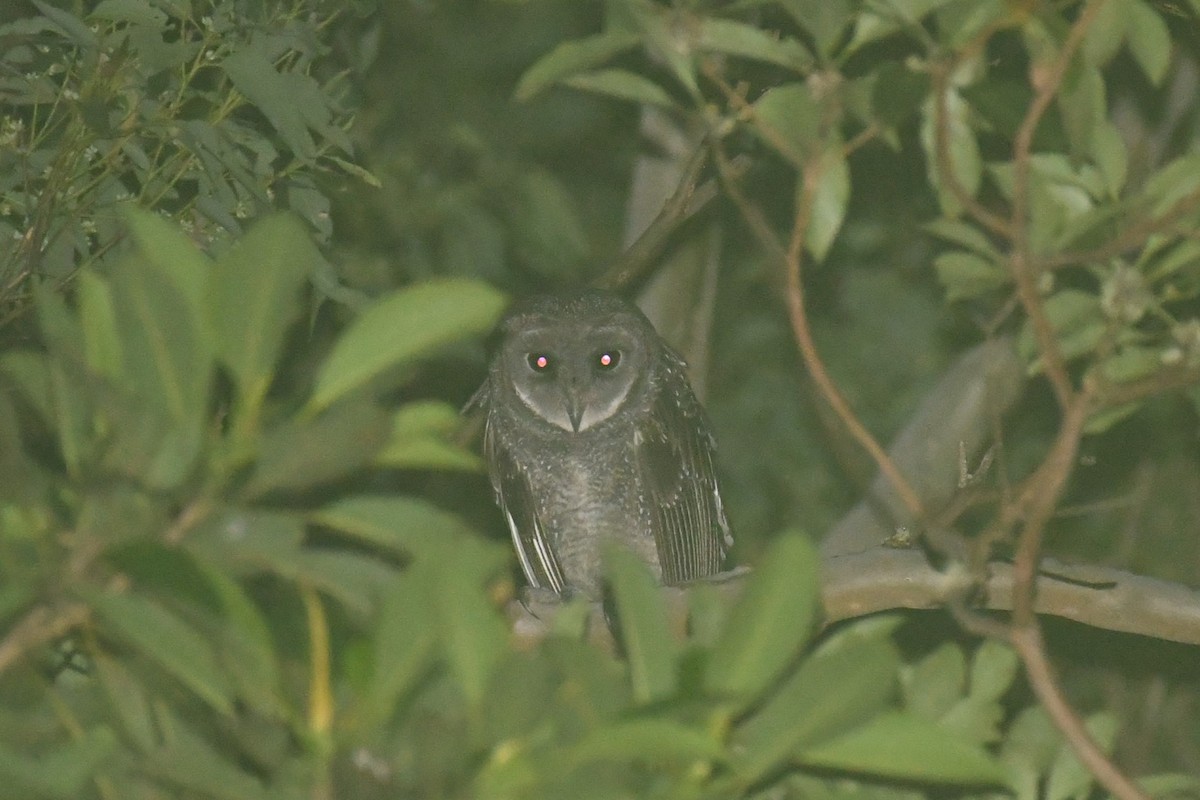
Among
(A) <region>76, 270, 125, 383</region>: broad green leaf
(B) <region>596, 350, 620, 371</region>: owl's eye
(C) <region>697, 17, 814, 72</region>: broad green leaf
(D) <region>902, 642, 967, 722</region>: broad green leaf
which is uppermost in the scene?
(C) <region>697, 17, 814, 72</region>: broad green leaf

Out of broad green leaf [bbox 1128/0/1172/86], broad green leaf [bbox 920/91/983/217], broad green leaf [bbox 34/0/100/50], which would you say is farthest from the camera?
broad green leaf [bbox 34/0/100/50]

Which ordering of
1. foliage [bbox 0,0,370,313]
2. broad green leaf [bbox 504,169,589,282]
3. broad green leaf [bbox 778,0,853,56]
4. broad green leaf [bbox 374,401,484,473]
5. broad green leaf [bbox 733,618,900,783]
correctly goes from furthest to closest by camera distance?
broad green leaf [bbox 504,169,589,282] < foliage [bbox 0,0,370,313] < broad green leaf [bbox 778,0,853,56] < broad green leaf [bbox 374,401,484,473] < broad green leaf [bbox 733,618,900,783]

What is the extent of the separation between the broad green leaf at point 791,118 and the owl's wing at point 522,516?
3.42 metres

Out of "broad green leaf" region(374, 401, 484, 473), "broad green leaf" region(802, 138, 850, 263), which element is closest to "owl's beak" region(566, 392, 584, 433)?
"broad green leaf" region(802, 138, 850, 263)

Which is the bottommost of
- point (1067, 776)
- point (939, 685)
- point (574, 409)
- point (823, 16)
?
point (574, 409)

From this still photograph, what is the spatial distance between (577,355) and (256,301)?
12.1 feet

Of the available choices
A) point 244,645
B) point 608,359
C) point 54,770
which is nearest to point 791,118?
point 244,645

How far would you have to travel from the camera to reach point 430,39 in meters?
8.23

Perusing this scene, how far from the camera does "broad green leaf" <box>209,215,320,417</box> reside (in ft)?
A: 3.69

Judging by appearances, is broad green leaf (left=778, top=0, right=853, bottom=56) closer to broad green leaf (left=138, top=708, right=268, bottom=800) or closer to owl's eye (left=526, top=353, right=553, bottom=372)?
broad green leaf (left=138, top=708, right=268, bottom=800)

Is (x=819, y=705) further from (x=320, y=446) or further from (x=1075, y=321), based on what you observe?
(x=1075, y=321)

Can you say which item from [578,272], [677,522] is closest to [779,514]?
[578,272]

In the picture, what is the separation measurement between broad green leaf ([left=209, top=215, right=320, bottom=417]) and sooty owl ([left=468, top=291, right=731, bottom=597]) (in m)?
3.51

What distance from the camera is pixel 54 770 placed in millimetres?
1099
